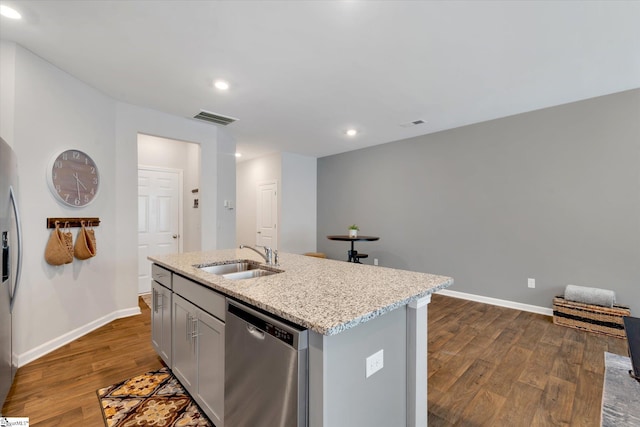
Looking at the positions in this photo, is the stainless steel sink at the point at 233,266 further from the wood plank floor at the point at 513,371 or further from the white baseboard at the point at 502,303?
the white baseboard at the point at 502,303

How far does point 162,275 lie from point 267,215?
4279 mm

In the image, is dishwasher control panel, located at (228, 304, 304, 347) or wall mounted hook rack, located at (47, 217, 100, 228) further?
wall mounted hook rack, located at (47, 217, 100, 228)

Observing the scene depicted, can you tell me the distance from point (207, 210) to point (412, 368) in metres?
3.70

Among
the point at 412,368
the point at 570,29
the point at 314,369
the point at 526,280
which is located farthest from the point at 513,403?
the point at 570,29

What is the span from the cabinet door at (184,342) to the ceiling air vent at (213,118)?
2726 mm

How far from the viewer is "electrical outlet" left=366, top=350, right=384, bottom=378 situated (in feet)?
4.02

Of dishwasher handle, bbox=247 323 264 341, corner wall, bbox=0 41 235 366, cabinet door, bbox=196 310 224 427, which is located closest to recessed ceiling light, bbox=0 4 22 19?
corner wall, bbox=0 41 235 366

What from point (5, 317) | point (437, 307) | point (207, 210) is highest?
point (207, 210)

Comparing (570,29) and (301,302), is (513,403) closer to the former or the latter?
(301,302)

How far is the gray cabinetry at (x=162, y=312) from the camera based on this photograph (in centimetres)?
216

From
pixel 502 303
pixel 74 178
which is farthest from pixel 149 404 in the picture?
pixel 502 303

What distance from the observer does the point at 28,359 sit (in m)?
2.46

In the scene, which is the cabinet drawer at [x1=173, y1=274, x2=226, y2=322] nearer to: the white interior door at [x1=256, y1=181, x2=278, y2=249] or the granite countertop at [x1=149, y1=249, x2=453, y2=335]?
the granite countertop at [x1=149, y1=249, x2=453, y2=335]

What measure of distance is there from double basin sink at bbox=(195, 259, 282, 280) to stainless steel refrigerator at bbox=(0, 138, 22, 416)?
3.58 feet
